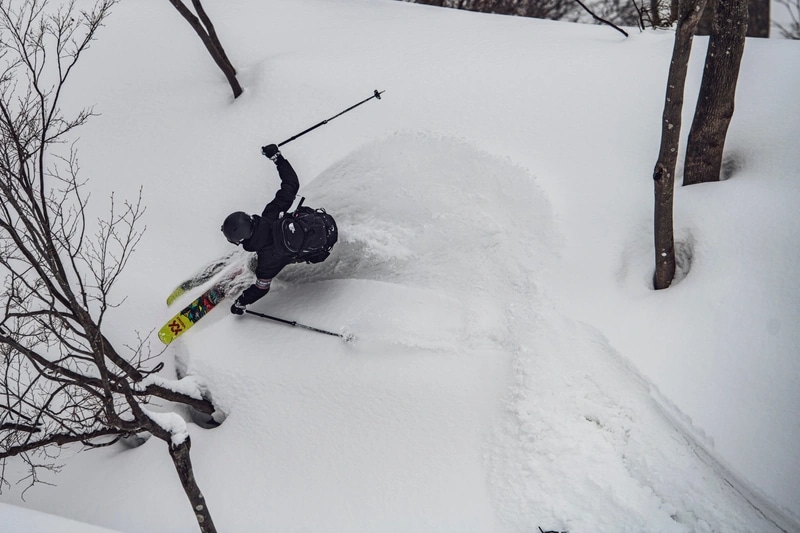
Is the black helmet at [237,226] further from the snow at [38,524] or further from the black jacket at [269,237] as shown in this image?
the snow at [38,524]

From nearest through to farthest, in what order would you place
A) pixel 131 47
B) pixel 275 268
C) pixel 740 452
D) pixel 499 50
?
pixel 740 452 → pixel 275 268 → pixel 499 50 → pixel 131 47

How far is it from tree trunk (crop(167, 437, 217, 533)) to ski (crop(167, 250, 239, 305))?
9.17 ft

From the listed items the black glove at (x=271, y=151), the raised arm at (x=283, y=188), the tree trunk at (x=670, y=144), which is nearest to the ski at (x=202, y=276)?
the raised arm at (x=283, y=188)

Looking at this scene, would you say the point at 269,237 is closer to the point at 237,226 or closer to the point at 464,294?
the point at 237,226

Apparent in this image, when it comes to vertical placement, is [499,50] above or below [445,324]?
above

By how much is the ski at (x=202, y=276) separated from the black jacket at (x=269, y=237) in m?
0.78

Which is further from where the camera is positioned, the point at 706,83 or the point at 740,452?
the point at 706,83

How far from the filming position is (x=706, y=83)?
5969 millimetres

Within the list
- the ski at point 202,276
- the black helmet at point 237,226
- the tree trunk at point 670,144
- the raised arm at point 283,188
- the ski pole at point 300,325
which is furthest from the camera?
the ski at point 202,276

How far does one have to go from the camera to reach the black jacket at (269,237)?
250 inches

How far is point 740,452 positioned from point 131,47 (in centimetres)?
982

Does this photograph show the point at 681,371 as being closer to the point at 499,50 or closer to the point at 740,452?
the point at 740,452

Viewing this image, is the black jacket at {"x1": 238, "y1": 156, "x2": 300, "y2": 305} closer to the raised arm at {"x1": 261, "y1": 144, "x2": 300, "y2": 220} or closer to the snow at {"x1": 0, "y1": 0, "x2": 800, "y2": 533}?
the raised arm at {"x1": 261, "y1": 144, "x2": 300, "y2": 220}

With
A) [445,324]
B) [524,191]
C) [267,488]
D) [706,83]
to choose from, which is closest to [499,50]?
[524,191]
